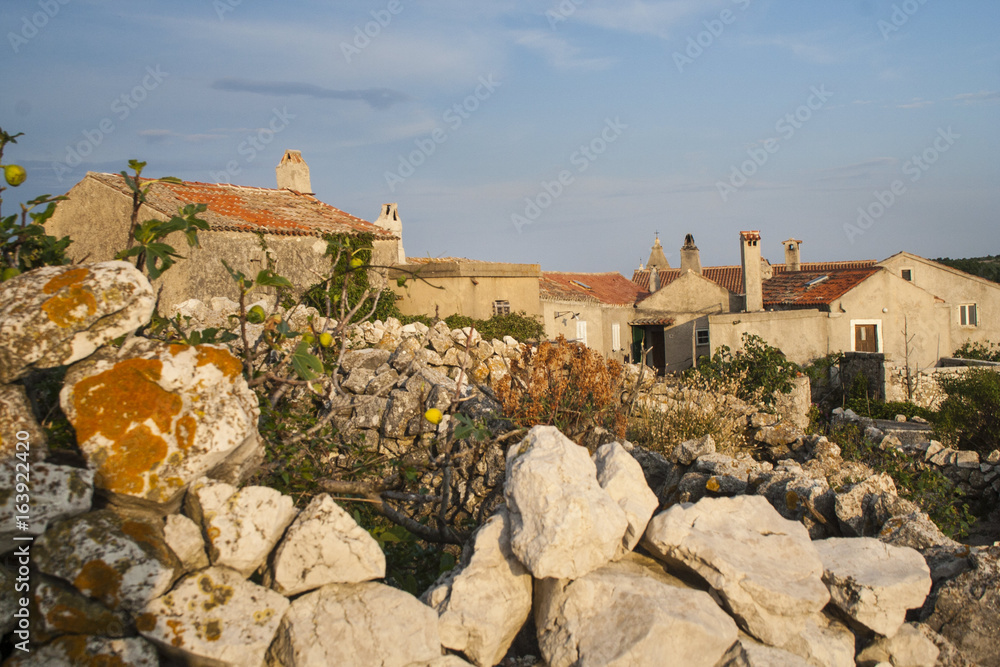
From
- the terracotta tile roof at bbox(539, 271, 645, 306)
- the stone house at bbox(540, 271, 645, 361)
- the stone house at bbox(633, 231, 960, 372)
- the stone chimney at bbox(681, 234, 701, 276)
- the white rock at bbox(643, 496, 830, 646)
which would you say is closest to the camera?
the white rock at bbox(643, 496, 830, 646)

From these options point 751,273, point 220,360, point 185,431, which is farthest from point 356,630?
point 751,273

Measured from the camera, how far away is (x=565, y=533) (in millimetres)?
3340

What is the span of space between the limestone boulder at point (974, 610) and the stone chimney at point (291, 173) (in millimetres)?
21371

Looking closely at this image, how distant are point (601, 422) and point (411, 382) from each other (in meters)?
2.29

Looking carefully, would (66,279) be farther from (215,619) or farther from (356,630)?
(356,630)

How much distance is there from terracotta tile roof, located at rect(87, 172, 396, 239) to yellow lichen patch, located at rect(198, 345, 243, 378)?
44.5ft

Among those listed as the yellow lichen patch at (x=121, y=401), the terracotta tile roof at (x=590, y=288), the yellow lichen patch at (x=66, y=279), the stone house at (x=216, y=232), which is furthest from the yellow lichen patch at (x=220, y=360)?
the terracotta tile roof at (x=590, y=288)

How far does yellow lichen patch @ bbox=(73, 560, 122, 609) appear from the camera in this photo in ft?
9.12

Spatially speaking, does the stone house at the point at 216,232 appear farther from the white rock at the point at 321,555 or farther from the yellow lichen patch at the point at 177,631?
Answer: the yellow lichen patch at the point at 177,631

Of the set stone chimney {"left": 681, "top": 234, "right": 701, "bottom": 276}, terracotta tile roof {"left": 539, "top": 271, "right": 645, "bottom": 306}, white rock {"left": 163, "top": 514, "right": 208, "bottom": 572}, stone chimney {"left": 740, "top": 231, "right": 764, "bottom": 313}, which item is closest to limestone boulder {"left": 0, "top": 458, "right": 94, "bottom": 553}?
white rock {"left": 163, "top": 514, "right": 208, "bottom": 572}

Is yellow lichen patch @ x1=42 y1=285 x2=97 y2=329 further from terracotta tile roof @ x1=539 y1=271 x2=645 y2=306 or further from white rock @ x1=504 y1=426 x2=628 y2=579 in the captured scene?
terracotta tile roof @ x1=539 y1=271 x2=645 y2=306

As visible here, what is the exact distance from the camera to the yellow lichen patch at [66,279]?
122 inches

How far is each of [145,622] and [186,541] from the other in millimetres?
355

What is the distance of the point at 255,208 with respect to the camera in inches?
750
